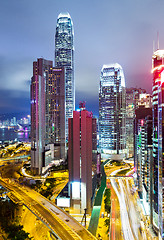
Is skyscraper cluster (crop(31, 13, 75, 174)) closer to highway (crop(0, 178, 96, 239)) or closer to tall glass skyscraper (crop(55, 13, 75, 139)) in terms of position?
tall glass skyscraper (crop(55, 13, 75, 139))

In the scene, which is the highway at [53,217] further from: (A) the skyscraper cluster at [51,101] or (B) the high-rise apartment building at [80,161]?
(A) the skyscraper cluster at [51,101]

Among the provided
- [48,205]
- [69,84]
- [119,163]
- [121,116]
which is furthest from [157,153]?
[69,84]

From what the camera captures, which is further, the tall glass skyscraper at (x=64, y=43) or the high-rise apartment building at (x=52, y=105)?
the tall glass skyscraper at (x=64, y=43)

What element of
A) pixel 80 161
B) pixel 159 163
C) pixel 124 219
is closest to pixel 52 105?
pixel 80 161

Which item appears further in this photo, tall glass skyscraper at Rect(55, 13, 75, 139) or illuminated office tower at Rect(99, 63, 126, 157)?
tall glass skyscraper at Rect(55, 13, 75, 139)

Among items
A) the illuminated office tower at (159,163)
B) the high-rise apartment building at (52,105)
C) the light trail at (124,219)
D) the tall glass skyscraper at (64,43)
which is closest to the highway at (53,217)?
the light trail at (124,219)

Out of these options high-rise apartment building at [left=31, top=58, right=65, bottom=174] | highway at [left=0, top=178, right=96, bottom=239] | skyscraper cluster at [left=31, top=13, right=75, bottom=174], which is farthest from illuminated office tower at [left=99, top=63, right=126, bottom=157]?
highway at [left=0, top=178, right=96, bottom=239]
